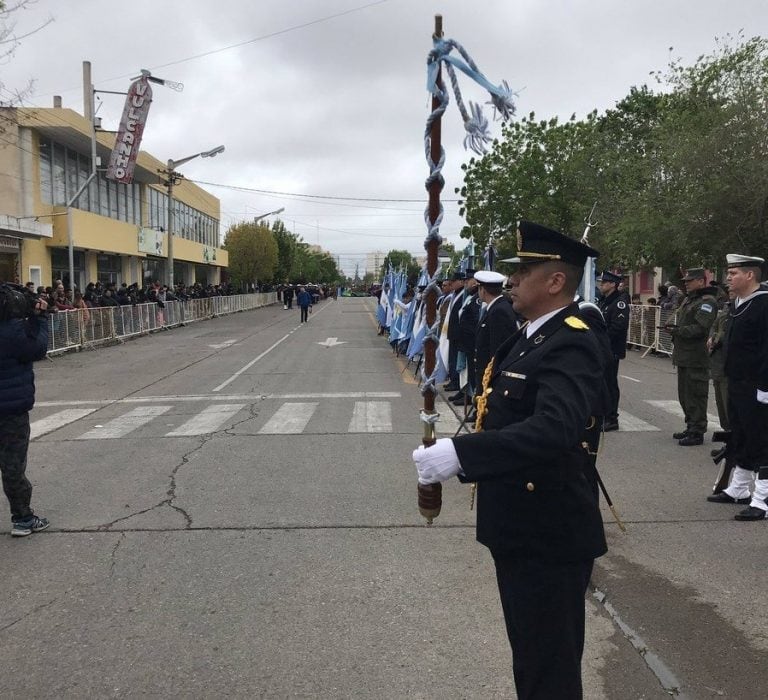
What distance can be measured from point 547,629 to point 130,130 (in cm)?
2942

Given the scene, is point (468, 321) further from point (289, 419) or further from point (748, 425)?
point (748, 425)

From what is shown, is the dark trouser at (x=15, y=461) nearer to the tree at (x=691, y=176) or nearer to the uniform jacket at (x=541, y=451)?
the uniform jacket at (x=541, y=451)

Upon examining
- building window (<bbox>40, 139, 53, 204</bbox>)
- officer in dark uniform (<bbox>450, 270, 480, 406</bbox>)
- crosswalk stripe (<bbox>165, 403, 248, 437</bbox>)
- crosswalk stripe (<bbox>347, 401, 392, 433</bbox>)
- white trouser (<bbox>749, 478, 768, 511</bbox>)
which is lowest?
crosswalk stripe (<bbox>165, 403, 248, 437</bbox>)

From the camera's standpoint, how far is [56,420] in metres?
9.88

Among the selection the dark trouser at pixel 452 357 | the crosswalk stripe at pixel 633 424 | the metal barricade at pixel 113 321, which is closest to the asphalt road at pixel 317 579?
the crosswalk stripe at pixel 633 424

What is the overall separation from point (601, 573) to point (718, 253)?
18584 millimetres

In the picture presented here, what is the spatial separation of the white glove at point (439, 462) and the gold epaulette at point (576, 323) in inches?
22.0

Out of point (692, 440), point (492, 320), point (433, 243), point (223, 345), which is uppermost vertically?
point (433, 243)

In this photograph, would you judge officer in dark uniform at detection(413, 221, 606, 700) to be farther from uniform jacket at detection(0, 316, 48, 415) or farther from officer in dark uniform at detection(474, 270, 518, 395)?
officer in dark uniform at detection(474, 270, 518, 395)

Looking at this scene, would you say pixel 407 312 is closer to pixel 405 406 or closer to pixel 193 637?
pixel 405 406

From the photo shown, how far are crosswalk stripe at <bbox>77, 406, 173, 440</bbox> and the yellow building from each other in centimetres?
993

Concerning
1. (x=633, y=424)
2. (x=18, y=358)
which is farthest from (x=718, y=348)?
(x=18, y=358)

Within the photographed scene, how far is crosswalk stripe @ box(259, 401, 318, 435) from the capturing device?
350 inches

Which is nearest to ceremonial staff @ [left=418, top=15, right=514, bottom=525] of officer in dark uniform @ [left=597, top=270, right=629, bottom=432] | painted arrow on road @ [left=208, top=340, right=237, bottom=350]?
officer in dark uniform @ [left=597, top=270, right=629, bottom=432]
